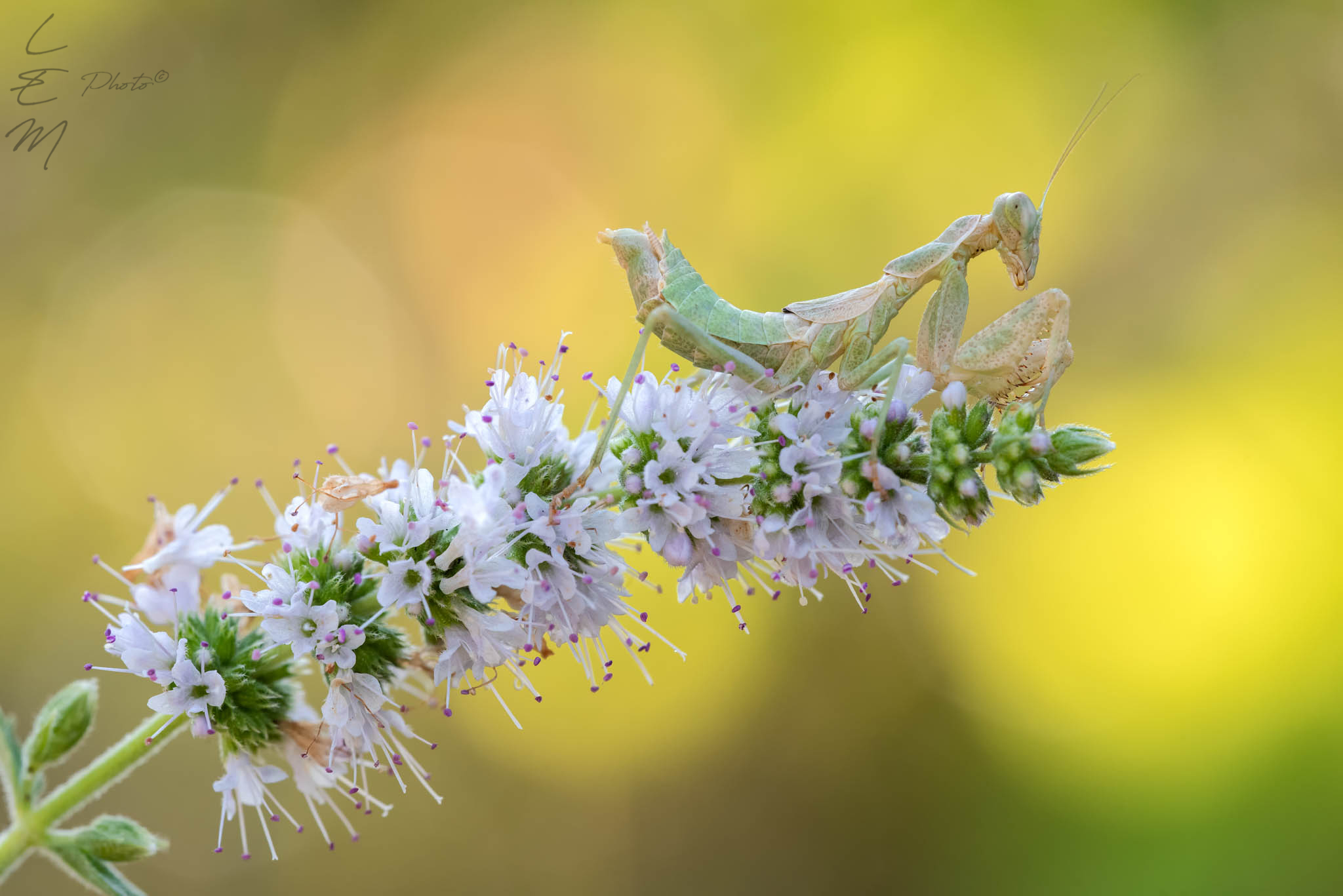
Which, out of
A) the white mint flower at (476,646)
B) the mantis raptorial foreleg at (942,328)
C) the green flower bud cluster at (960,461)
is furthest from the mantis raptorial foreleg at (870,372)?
the white mint flower at (476,646)

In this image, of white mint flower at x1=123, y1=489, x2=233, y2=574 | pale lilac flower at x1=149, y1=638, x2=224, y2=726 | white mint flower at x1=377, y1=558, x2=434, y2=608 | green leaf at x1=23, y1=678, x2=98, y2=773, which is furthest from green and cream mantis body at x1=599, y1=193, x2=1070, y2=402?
green leaf at x1=23, y1=678, x2=98, y2=773

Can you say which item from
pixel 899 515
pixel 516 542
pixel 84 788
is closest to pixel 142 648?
pixel 84 788

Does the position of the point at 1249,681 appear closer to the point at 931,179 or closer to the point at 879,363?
the point at 931,179

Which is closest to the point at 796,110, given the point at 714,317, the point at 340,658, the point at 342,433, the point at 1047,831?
the point at 342,433

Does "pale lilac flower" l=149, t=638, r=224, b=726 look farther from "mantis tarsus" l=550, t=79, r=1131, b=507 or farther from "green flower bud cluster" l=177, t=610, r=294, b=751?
"mantis tarsus" l=550, t=79, r=1131, b=507

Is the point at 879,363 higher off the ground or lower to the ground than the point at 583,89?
lower

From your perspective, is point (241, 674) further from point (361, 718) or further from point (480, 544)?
point (480, 544)

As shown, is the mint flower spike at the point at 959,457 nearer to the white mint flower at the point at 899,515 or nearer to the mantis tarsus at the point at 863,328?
the white mint flower at the point at 899,515
